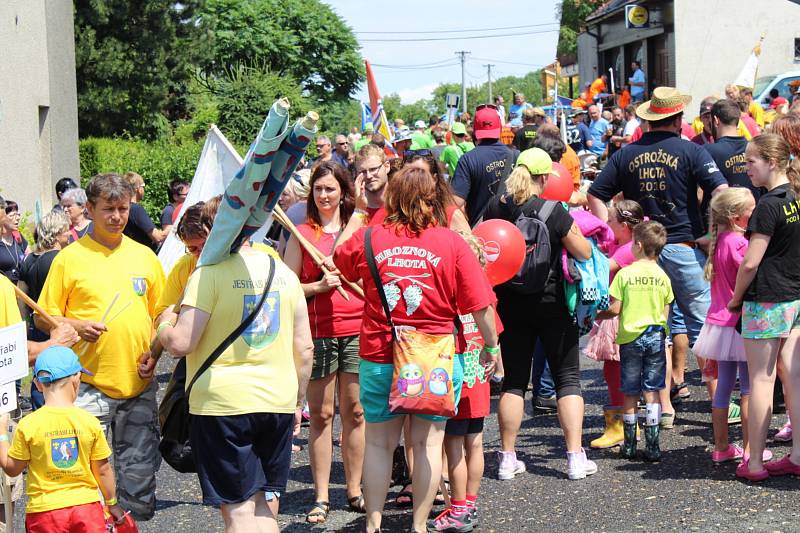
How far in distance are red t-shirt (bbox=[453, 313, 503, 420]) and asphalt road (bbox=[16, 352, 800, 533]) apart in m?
0.71

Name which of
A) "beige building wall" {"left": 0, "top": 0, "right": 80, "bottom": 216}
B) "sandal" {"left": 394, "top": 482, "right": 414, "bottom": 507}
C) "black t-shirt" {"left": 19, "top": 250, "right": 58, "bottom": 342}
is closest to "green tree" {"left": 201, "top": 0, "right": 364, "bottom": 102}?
"beige building wall" {"left": 0, "top": 0, "right": 80, "bottom": 216}

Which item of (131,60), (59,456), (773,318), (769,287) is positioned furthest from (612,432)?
(131,60)

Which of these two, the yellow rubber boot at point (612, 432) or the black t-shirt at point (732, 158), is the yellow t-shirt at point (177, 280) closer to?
the yellow rubber boot at point (612, 432)

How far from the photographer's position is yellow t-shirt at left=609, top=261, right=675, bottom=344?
694 cm

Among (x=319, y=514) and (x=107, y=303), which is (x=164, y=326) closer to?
(x=107, y=303)

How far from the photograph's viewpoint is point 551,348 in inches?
264

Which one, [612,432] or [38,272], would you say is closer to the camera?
[612,432]

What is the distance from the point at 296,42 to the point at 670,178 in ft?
164

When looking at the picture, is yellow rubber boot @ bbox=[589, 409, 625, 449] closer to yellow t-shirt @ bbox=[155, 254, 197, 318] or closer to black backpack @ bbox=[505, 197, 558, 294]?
black backpack @ bbox=[505, 197, 558, 294]

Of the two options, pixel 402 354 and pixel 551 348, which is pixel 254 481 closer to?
pixel 402 354

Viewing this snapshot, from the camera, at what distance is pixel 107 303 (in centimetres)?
545

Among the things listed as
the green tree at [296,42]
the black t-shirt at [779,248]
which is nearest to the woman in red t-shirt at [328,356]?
the black t-shirt at [779,248]

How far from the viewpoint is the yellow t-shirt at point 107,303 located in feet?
17.8

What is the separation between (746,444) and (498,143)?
336 centimetres
